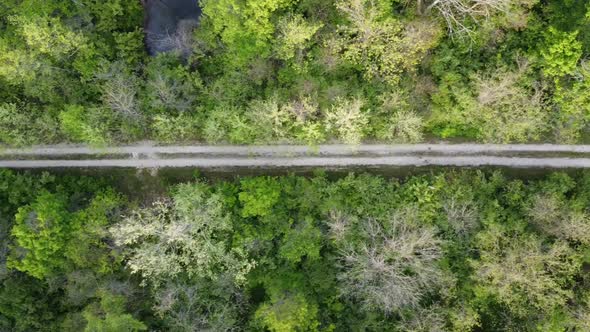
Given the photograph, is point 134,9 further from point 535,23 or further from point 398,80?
point 535,23

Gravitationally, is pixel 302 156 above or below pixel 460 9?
below

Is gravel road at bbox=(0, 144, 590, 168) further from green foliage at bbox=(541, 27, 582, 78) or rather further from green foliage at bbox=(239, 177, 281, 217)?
green foliage at bbox=(541, 27, 582, 78)

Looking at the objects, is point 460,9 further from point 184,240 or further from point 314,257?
point 184,240

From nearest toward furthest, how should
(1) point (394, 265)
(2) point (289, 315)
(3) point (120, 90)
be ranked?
(2) point (289, 315) < (1) point (394, 265) < (3) point (120, 90)

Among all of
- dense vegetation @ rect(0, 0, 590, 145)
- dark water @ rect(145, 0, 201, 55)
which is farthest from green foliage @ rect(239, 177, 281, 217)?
dark water @ rect(145, 0, 201, 55)

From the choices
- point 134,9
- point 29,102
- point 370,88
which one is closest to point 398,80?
point 370,88

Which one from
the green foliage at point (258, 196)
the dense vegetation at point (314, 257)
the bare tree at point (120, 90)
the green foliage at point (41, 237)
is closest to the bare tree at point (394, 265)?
the dense vegetation at point (314, 257)

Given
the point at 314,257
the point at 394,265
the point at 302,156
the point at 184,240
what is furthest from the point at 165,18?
the point at 394,265

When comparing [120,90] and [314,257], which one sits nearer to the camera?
[314,257]
